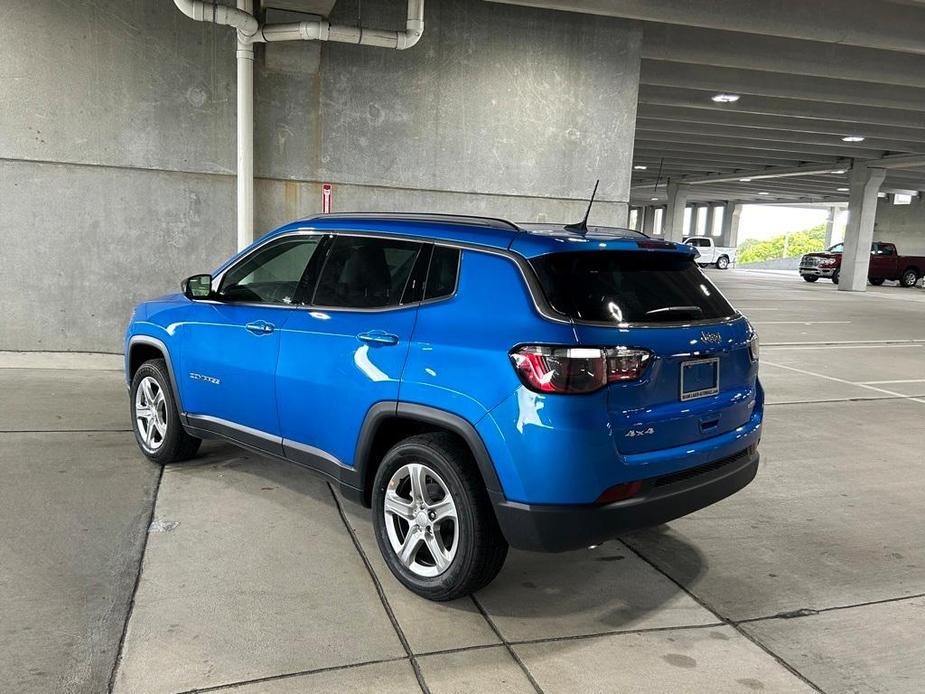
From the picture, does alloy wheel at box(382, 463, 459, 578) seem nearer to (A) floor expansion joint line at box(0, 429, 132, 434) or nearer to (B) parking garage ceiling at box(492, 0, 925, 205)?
(A) floor expansion joint line at box(0, 429, 132, 434)

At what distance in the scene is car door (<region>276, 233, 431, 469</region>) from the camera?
351 cm

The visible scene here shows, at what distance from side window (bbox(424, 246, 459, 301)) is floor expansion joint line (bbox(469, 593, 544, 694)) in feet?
4.66

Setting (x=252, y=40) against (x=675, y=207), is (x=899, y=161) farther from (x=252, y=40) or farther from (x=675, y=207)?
(x=252, y=40)

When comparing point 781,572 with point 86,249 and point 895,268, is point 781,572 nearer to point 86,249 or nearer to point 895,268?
point 86,249

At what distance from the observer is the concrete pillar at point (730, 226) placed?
5631 cm

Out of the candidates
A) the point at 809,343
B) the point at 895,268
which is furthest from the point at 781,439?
the point at 895,268

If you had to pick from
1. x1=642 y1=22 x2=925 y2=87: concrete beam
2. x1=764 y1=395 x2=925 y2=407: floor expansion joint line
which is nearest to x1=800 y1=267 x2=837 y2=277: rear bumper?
x1=642 y1=22 x2=925 y2=87: concrete beam

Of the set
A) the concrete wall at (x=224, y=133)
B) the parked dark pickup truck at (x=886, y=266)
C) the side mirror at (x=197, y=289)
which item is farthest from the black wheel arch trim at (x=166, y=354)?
the parked dark pickup truck at (x=886, y=266)

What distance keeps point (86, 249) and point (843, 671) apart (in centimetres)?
827

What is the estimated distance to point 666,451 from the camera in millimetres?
3186

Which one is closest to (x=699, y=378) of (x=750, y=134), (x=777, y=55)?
(x=777, y=55)

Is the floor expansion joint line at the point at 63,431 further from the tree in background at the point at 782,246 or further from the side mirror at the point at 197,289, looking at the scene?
the tree in background at the point at 782,246

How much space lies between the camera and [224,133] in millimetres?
8625

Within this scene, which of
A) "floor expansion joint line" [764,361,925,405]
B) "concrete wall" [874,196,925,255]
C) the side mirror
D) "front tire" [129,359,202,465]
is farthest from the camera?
"concrete wall" [874,196,925,255]
